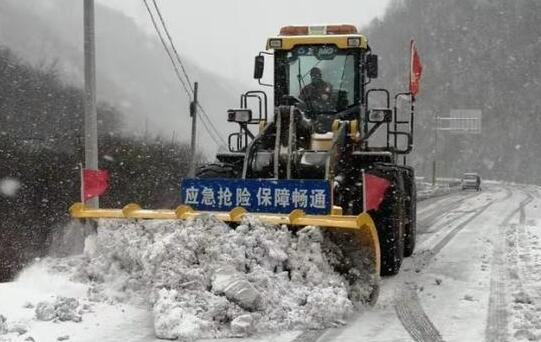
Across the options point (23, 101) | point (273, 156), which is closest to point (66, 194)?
point (23, 101)

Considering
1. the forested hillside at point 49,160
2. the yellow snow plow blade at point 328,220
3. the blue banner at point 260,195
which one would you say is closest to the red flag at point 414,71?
the blue banner at point 260,195

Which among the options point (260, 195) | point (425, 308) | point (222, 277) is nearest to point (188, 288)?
point (222, 277)

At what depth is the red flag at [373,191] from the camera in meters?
6.93

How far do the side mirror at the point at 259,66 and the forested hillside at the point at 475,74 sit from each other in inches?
2646

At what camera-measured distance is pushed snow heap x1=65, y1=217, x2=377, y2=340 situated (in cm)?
491

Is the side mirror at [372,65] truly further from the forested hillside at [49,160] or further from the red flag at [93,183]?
the forested hillside at [49,160]

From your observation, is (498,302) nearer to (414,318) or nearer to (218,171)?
(414,318)

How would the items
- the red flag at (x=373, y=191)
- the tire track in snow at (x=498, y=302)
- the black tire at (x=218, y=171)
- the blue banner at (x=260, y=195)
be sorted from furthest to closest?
the black tire at (x=218, y=171), the red flag at (x=373, y=191), the blue banner at (x=260, y=195), the tire track in snow at (x=498, y=302)

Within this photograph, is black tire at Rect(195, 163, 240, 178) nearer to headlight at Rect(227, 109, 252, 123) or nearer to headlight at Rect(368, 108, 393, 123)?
headlight at Rect(227, 109, 252, 123)

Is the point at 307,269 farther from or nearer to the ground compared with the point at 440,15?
nearer to the ground

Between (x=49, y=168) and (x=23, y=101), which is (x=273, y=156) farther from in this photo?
(x=23, y=101)

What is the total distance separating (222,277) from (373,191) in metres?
2.46

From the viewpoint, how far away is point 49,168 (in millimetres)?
17453

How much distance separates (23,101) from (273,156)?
14.7 metres
